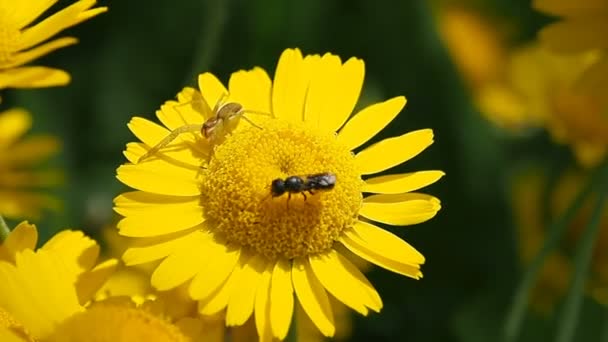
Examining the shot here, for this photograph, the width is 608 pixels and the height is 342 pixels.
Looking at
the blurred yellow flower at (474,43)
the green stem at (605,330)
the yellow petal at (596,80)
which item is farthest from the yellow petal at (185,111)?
the blurred yellow flower at (474,43)

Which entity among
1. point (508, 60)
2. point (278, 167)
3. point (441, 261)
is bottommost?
point (441, 261)

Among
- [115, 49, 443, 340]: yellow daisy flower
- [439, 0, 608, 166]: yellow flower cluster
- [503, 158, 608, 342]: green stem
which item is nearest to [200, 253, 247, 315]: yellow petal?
[115, 49, 443, 340]: yellow daisy flower

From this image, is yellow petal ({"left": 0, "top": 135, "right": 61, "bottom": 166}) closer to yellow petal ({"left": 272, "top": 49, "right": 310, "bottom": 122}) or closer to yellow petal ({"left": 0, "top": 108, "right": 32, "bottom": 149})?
yellow petal ({"left": 0, "top": 108, "right": 32, "bottom": 149})

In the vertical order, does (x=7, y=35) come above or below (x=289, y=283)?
above

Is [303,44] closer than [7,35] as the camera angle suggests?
No

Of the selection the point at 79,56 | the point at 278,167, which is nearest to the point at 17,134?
the point at 79,56

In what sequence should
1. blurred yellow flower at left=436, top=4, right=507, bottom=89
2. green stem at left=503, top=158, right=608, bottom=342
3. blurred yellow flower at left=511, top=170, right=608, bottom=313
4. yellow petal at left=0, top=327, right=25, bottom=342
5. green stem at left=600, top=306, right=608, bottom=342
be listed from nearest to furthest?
yellow petal at left=0, top=327, right=25, bottom=342 → green stem at left=503, top=158, right=608, bottom=342 → green stem at left=600, top=306, right=608, bottom=342 → blurred yellow flower at left=511, top=170, right=608, bottom=313 → blurred yellow flower at left=436, top=4, right=507, bottom=89

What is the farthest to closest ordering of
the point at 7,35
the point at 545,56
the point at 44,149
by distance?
the point at 545,56, the point at 44,149, the point at 7,35

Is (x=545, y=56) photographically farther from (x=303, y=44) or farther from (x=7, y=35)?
(x=7, y=35)
